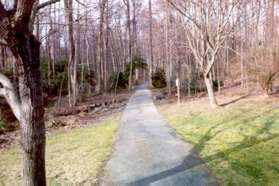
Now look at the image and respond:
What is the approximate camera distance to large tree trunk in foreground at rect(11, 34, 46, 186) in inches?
167

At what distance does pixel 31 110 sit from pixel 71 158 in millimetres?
3292

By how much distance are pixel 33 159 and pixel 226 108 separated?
1023cm

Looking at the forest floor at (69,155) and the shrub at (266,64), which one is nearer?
the forest floor at (69,155)

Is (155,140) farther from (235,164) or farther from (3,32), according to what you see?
(3,32)

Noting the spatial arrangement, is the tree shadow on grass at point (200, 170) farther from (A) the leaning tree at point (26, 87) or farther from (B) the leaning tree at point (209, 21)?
(B) the leaning tree at point (209, 21)

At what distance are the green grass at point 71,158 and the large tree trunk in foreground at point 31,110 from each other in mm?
1344

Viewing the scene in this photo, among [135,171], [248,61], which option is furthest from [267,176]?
[248,61]

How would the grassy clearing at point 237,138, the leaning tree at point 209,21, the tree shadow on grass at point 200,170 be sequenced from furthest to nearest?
the leaning tree at point 209,21 < the grassy clearing at point 237,138 < the tree shadow on grass at point 200,170

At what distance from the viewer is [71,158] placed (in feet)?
24.5

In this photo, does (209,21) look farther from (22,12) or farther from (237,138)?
(22,12)

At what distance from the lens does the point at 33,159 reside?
4.56 meters

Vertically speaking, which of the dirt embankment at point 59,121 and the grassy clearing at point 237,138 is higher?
the grassy clearing at point 237,138

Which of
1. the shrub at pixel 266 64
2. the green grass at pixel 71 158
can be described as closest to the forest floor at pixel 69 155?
the green grass at pixel 71 158

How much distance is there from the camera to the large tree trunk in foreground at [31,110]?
4.23 meters
